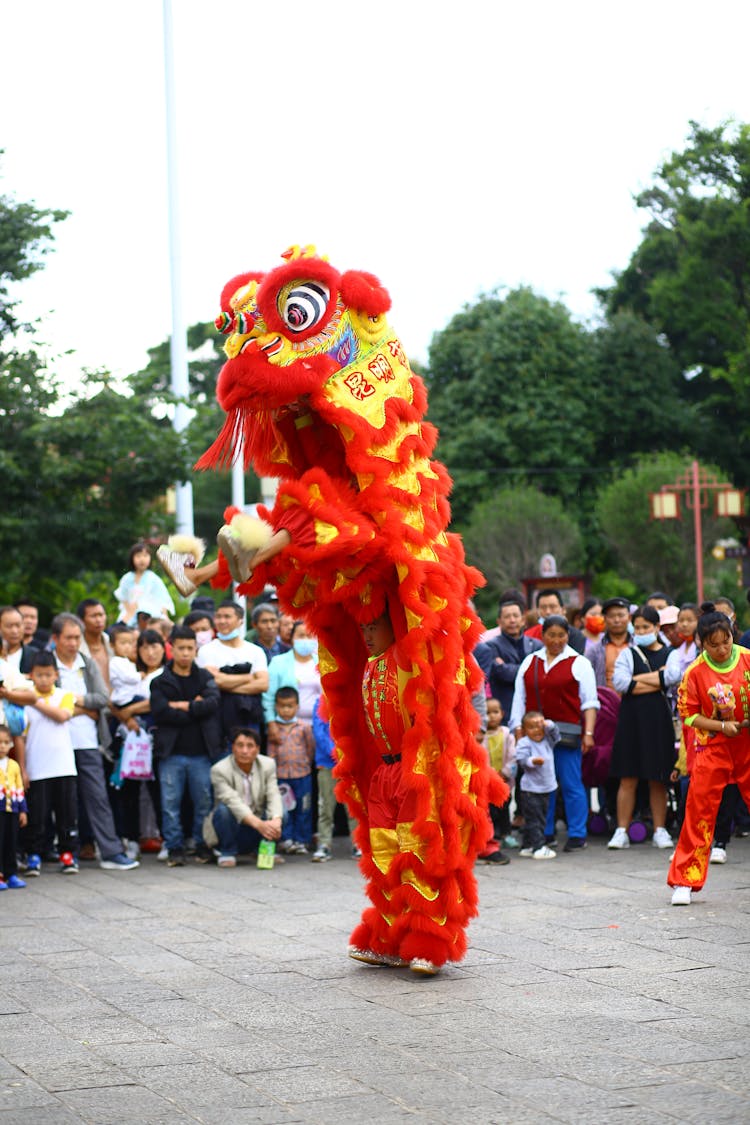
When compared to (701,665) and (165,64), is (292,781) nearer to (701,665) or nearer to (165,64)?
(701,665)

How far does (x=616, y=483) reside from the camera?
3388 cm

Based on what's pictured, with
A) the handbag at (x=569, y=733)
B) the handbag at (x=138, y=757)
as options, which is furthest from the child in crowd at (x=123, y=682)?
the handbag at (x=569, y=733)

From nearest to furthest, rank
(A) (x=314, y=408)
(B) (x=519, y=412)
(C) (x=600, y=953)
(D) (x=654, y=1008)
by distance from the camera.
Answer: (D) (x=654, y=1008) → (A) (x=314, y=408) → (C) (x=600, y=953) → (B) (x=519, y=412)

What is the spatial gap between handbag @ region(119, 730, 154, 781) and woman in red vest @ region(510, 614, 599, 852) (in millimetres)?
2530

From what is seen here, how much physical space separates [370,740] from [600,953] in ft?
4.52

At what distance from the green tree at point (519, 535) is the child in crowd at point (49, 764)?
24.4 m

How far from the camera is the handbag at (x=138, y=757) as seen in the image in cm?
1035

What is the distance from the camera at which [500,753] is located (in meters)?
10.4

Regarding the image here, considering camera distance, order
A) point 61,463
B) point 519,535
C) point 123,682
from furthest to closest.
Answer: point 519,535, point 61,463, point 123,682

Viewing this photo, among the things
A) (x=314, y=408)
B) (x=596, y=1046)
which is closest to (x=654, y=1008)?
(x=596, y=1046)

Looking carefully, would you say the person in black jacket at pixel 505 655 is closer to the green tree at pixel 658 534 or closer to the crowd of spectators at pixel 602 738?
the crowd of spectators at pixel 602 738

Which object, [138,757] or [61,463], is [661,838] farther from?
[61,463]

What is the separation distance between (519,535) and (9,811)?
1016 inches

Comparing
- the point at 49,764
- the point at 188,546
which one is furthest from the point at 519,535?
the point at 188,546
